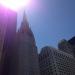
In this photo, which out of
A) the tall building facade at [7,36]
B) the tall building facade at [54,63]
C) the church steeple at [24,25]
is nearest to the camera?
the tall building facade at [7,36]

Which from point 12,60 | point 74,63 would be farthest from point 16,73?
point 74,63

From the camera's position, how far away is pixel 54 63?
156 meters

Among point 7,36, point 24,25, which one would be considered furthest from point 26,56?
point 24,25

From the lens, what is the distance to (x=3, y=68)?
381 ft

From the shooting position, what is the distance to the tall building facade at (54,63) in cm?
15375

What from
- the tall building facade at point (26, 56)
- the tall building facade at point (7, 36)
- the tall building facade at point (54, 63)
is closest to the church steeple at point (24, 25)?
the tall building facade at point (7, 36)

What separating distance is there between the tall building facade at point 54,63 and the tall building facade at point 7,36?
143ft

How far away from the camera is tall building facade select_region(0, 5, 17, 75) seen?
385 ft

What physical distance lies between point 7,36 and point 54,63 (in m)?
52.1

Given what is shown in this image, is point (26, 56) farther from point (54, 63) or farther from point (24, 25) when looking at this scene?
point (24, 25)

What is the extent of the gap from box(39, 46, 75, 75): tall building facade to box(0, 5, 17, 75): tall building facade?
43483 millimetres

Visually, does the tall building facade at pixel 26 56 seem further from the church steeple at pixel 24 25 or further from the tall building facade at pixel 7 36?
the church steeple at pixel 24 25

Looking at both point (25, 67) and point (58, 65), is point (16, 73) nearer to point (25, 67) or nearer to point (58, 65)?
point (25, 67)

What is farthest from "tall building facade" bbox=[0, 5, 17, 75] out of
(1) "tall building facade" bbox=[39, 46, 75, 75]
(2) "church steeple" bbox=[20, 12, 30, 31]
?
(1) "tall building facade" bbox=[39, 46, 75, 75]
